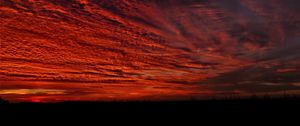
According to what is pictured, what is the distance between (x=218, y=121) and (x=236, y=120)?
0.95m

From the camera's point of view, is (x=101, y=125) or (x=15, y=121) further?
(x=15, y=121)

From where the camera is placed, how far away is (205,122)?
10.8m

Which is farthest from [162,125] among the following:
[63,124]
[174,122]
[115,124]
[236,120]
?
[63,124]

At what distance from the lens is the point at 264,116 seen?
1152 cm

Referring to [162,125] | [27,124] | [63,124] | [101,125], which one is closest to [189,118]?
[162,125]

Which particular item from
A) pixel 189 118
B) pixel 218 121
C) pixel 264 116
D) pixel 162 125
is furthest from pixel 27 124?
pixel 264 116

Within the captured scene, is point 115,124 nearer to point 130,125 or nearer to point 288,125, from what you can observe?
point 130,125

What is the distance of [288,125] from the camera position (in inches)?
372

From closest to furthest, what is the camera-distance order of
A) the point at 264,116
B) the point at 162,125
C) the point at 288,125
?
1. the point at 288,125
2. the point at 162,125
3. the point at 264,116

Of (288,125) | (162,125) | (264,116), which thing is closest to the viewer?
(288,125)

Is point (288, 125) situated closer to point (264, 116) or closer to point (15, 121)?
point (264, 116)

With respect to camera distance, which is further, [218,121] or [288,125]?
[218,121]

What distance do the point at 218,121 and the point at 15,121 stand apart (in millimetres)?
11129

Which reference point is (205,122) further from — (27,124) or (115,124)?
(27,124)
